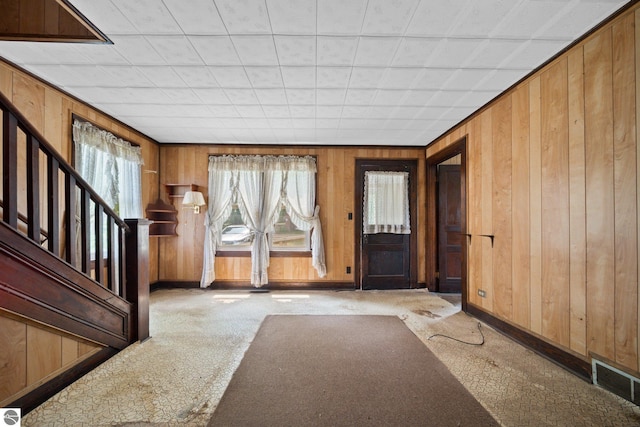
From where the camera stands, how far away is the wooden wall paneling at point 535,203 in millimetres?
2312

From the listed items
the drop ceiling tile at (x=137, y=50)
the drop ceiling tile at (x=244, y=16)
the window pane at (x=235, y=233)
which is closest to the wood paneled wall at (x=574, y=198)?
the drop ceiling tile at (x=244, y=16)

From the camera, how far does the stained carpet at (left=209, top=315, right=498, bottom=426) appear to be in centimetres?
156

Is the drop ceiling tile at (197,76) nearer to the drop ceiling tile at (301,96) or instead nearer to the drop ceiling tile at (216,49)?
the drop ceiling tile at (216,49)

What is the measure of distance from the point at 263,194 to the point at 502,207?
3.44m

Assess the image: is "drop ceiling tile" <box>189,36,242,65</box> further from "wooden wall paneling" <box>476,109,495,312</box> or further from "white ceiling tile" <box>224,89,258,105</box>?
"wooden wall paneling" <box>476,109,495,312</box>

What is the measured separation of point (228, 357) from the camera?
2.26m

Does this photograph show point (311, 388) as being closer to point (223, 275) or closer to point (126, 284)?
point (126, 284)

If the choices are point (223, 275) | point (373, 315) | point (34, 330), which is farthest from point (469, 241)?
point (34, 330)

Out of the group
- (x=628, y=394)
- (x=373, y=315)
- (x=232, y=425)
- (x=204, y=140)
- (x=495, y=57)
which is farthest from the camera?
(x=204, y=140)

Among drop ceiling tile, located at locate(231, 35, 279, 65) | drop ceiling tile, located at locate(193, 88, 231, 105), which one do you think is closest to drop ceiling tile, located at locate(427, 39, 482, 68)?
drop ceiling tile, located at locate(231, 35, 279, 65)

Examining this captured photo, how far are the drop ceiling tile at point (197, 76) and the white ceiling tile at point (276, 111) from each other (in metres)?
0.66

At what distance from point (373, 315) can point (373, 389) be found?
151 centimetres

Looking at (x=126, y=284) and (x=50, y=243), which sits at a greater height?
(x=50, y=243)

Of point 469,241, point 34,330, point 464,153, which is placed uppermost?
point 464,153
